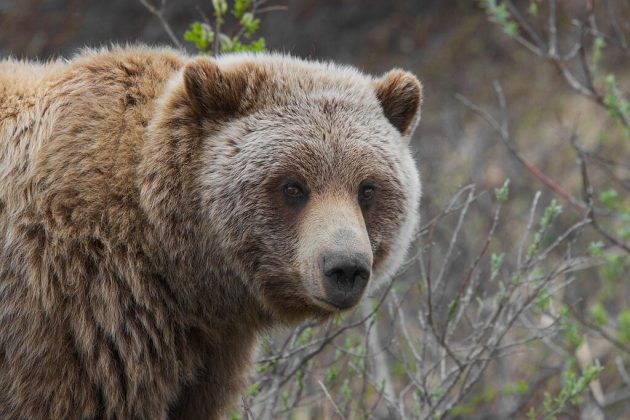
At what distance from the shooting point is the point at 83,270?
4359 millimetres

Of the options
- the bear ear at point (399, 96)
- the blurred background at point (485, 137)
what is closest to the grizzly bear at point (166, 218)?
the bear ear at point (399, 96)

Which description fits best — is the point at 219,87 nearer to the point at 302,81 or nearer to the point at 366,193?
the point at 302,81

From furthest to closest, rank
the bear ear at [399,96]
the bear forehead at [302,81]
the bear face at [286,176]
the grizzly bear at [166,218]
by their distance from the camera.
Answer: the bear ear at [399,96]
the bear forehead at [302,81]
the bear face at [286,176]
the grizzly bear at [166,218]

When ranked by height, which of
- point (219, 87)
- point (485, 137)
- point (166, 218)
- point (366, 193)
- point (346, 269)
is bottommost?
point (485, 137)

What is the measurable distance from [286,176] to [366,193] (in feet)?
1.37

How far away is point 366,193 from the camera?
464 cm

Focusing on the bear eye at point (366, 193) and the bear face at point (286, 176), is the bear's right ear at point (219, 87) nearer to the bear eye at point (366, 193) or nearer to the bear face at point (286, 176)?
the bear face at point (286, 176)

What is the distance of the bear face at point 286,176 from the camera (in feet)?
14.5

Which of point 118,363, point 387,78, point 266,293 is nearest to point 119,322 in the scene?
point 118,363

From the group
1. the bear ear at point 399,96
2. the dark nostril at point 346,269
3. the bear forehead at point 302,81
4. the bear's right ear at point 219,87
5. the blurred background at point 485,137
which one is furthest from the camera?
the blurred background at point 485,137

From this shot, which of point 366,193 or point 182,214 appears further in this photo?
point 366,193

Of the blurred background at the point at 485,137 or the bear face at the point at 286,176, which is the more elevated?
the bear face at the point at 286,176

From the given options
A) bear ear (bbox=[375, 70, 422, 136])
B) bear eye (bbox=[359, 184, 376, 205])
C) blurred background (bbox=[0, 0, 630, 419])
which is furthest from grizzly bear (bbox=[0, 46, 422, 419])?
blurred background (bbox=[0, 0, 630, 419])

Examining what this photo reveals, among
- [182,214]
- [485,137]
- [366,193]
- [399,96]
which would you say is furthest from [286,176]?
[485,137]
